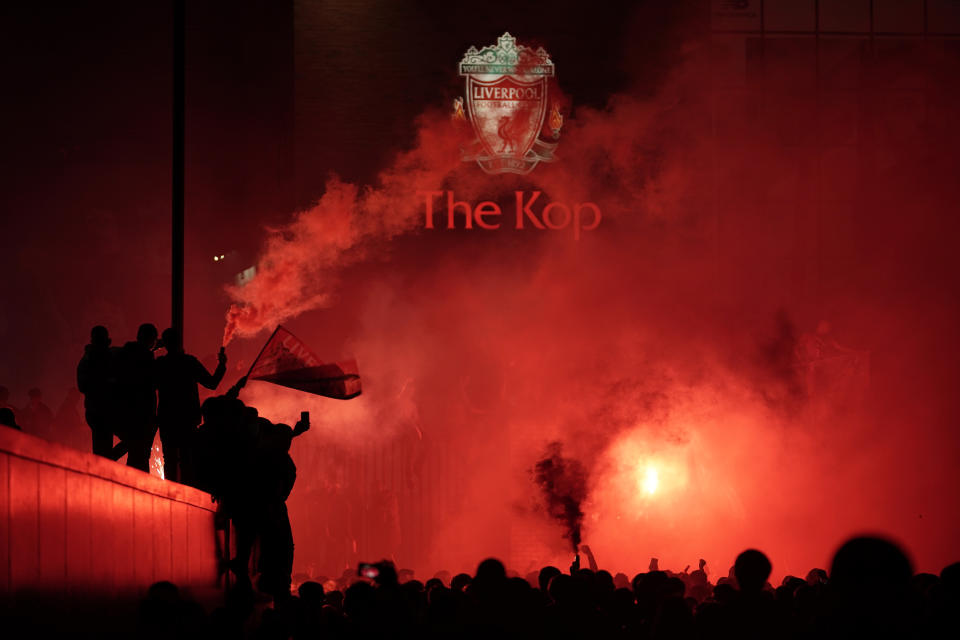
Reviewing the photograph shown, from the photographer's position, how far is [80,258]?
20719 mm

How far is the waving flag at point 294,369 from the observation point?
9688 mm

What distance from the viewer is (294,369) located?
984 centimetres

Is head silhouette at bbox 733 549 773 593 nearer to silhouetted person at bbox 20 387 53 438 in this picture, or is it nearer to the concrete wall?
the concrete wall

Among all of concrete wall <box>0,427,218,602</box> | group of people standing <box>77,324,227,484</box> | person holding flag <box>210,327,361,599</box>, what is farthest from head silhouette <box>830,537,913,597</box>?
group of people standing <box>77,324,227,484</box>

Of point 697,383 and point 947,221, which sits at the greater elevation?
point 947,221

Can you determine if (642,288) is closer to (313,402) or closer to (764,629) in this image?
(313,402)

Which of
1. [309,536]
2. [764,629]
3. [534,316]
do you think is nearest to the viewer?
[764,629]

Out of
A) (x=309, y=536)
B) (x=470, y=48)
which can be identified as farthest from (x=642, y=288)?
(x=309, y=536)

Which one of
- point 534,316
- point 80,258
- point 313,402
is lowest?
point 313,402

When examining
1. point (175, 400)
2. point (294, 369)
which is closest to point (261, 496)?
point (175, 400)

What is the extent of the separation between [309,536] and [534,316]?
5343 millimetres

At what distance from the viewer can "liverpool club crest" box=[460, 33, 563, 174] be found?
792 inches

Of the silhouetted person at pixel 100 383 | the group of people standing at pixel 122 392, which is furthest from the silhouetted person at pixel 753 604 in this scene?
the silhouetted person at pixel 100 383

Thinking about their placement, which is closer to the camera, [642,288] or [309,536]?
[309,536]
